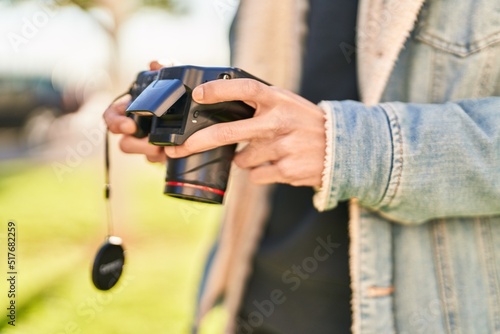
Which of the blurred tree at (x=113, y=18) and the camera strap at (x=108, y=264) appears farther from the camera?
the blurred tree at (x=113, y=18)

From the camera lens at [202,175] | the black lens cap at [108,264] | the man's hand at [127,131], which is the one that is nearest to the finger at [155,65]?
the man's hand at [127,131]

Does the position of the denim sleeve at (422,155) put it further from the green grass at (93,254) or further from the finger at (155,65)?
the green grass at (93,254)

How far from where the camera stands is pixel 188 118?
816mm

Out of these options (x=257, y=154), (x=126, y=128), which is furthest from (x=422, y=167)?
(x=126, y=128)

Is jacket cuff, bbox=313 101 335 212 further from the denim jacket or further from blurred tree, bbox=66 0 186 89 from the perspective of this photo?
blurred tree, bbox=66 0 186 89

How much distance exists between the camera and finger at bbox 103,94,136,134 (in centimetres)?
100

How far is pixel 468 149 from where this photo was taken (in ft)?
2.68

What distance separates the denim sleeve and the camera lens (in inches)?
7.3

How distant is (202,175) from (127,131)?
21 cm

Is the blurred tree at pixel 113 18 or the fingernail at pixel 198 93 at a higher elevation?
the fingernail at pixel 198 93

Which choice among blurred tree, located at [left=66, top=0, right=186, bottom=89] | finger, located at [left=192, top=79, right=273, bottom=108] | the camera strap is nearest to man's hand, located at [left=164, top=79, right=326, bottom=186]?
finger, located at [left=192, top=79, right=273, bottom=108]

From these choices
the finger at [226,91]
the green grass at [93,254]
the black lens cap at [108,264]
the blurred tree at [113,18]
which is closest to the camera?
the finger at [226,91]

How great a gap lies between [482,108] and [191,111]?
0.47 m

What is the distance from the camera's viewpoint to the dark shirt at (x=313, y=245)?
1066 mm
